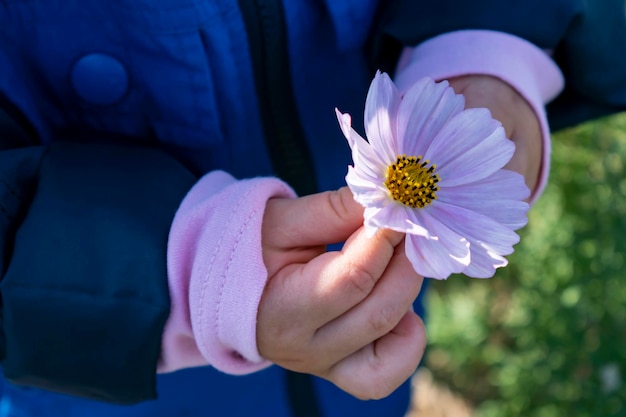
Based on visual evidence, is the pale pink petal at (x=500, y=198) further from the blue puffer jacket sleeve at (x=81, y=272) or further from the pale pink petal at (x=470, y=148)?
the blue puffer jacket sleeve at (x=81, y=272)

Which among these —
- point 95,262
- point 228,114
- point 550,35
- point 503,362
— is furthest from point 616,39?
point 503,362

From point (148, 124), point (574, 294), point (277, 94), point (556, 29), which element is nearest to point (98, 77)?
point (148, 124)

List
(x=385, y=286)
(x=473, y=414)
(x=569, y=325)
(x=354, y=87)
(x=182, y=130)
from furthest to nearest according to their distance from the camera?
(x=473, y=414) < (x=569, y=325) < (x=354, y=87) < (x=182, y=130) < (x=385, y=286)

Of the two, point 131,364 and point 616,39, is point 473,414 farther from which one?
point 131,364

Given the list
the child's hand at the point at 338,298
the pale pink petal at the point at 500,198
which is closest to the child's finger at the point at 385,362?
the child's hand at the point at 338,298

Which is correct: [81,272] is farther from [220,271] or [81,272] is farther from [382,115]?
[382,115]

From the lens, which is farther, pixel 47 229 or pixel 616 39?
pixel 616 39
